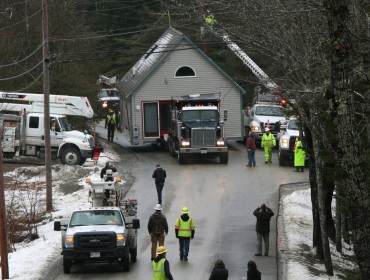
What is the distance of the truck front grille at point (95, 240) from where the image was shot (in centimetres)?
2159

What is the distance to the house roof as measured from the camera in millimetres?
44819

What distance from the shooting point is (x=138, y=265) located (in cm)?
2280

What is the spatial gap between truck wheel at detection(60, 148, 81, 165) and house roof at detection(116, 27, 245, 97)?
5640mm

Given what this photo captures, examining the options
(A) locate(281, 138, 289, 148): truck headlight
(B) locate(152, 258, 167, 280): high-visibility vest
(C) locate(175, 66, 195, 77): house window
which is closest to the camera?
(B) locate(152, 258, 167, 280): high-visibility vest

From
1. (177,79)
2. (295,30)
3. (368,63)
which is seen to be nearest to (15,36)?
(177,79)

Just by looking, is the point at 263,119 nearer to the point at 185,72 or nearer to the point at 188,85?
the point at 188,85

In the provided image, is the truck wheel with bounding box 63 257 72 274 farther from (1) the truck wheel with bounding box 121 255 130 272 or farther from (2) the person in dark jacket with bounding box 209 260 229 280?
(2) the person in dark jacket with bounding box 209 260 229 280

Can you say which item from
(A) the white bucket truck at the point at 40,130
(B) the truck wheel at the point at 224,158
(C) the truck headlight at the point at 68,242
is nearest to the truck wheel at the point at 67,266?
(C) the truck headlight at the point at 68,242

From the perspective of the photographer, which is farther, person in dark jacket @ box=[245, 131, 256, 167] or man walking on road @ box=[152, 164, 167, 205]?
person in dark jacket @ box=[245, 131, 256, 167]

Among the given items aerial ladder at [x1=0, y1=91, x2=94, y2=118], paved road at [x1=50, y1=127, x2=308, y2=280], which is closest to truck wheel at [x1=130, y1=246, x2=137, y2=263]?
paved road at [x1=50, y1=127, x2=308, y2=280]

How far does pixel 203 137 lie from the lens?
39.5 meters

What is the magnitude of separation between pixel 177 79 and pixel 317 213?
22110mm

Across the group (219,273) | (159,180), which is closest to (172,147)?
(159,180)

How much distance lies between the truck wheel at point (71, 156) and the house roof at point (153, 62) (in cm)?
564
